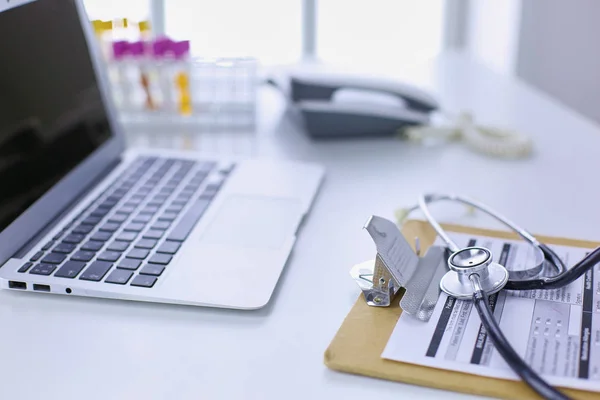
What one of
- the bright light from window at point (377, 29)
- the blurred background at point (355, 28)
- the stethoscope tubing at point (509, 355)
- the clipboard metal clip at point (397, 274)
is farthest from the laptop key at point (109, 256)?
the bright light from window at point (377, 29)

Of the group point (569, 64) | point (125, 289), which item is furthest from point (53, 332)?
point (569, 64)

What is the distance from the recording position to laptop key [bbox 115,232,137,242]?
2.43ft

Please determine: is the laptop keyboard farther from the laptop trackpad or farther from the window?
the window

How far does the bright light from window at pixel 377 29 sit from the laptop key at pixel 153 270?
7.20 feet

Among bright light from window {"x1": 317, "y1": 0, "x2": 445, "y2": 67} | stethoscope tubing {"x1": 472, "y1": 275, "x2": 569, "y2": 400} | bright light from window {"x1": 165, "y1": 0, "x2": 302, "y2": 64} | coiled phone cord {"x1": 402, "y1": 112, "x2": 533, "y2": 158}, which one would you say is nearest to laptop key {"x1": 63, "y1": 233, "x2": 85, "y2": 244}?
stethoscope tubing {"x1": 472, "y1": 275, "x2": 569, "y2": 400}

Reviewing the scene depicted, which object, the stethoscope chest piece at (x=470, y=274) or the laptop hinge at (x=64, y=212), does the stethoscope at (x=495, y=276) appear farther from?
the laptop hinge at (x=64, y=212)

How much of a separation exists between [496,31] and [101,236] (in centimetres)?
206

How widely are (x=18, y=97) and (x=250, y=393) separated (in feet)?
1.46

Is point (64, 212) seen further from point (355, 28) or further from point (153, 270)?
point (355, 28)

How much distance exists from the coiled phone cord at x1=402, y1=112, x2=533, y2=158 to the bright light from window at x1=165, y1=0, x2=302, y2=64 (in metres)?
1.68

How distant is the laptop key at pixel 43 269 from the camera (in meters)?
0.68

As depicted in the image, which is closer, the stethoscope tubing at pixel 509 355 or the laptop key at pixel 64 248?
the stethoscope tubing at pixel 509 355

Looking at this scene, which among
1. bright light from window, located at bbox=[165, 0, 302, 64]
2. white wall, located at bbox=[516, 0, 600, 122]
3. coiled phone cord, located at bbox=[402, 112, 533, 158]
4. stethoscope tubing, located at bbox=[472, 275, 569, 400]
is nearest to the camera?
stethoscope tubing, located at bbox=[472, 275, 569, 400]

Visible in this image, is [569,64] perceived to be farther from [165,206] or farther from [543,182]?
[165,206]
